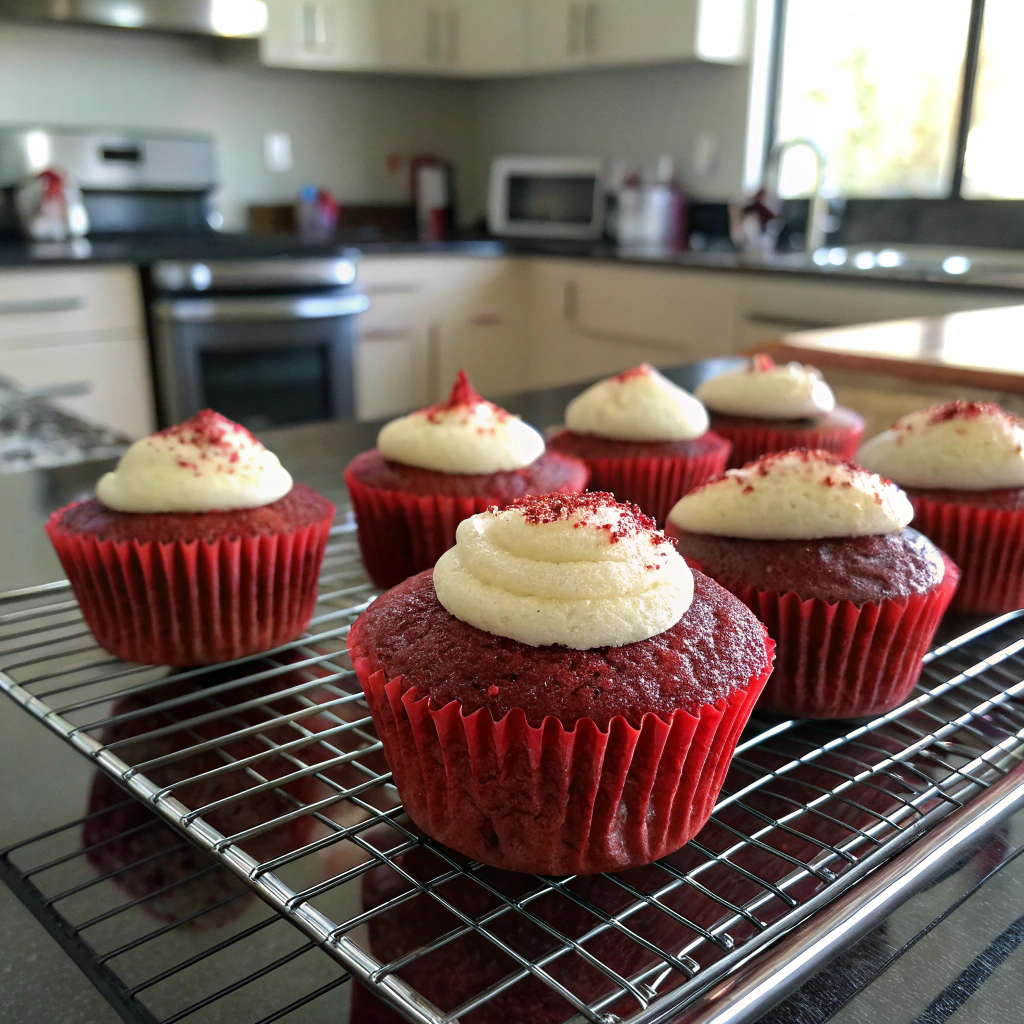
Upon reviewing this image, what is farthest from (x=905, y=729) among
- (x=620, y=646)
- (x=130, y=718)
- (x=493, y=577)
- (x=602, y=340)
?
(x=602, y=340)

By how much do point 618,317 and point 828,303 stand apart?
0.94m

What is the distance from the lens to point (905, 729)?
883 millimetres

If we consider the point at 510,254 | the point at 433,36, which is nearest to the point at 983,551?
the point at 510,254

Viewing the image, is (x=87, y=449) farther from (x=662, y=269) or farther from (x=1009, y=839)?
(x=662, y=269)

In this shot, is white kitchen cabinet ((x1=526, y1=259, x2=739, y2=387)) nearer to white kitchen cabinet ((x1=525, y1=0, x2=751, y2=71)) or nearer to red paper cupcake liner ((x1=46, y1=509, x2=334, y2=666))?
white kitchen cabinet ((x1=525, y1=0, x2=751, y2=71))

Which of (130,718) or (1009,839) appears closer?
(1009,839)

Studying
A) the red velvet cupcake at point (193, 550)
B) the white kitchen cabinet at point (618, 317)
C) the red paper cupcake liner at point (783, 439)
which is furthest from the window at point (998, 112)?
the red velvet cupcake at point (193, 550)

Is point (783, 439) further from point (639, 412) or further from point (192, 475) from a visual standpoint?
point (192, 475)

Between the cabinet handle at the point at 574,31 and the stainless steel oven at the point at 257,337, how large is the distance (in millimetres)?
1482

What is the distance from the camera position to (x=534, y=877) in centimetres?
70

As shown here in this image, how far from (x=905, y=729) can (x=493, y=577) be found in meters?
0.41

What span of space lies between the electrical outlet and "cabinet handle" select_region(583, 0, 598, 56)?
5.03 feet

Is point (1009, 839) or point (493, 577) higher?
point (493, 577)

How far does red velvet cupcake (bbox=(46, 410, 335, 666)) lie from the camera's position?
100 centimetres
